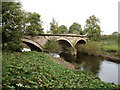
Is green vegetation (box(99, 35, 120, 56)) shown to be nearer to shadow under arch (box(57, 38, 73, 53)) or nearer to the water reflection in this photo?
shadow under arch (box(57, 38, 73, 53))

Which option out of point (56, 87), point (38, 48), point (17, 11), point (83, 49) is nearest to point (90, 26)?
point (83, 49)

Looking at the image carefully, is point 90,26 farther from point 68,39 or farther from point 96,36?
point 68,39

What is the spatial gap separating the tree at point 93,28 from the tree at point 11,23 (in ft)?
109

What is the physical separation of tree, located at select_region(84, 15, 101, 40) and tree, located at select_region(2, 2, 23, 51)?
33186mm

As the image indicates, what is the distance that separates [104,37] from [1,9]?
50.0 m

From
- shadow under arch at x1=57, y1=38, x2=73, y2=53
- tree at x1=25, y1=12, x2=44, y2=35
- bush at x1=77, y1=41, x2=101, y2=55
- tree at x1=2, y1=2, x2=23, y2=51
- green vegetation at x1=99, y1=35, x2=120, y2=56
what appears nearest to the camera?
tree at x1=2, y1=2, x2=23, y2=51

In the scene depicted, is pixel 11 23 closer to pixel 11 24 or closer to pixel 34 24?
pixel 11 24

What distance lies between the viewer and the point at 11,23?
1941cm

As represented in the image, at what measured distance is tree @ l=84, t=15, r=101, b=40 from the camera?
49.0m

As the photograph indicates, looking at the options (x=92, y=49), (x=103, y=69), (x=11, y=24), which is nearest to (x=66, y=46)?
(x=92, y=49)

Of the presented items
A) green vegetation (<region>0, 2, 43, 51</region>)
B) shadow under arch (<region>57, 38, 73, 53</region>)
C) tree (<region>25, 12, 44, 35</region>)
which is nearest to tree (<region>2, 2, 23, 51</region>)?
green vegetation (<region>0, 2, 43, 51</region>)

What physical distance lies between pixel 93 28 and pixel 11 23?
35.6m

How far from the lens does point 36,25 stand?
30250 mm

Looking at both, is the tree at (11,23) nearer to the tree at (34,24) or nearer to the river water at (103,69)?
the tree at (34,24)
